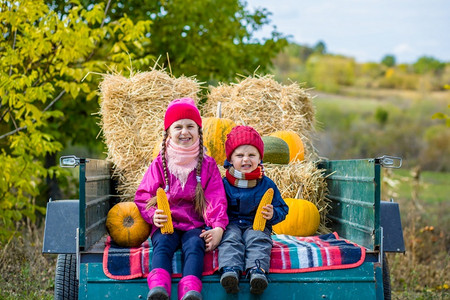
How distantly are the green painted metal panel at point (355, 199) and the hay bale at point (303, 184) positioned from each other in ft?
0.25

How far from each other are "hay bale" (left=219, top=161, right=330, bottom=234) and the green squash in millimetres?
139

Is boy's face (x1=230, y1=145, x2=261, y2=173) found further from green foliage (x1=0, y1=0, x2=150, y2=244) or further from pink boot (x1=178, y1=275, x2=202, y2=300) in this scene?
green foliage (x1=0, y1=0, x2=150, y2=244)

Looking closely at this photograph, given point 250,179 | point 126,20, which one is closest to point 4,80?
point 126,20

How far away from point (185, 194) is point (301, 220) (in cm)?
105

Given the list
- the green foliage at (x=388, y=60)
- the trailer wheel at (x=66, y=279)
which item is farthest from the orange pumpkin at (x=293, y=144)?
the green foliage at (x=388, y=60)

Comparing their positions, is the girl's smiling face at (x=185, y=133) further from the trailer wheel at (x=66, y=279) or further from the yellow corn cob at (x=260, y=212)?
the trailer wheel at (x=66, y=279)

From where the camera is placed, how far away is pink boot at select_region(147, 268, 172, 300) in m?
2.98

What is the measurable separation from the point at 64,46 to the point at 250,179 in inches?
127

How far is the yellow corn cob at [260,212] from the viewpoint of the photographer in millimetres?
3545

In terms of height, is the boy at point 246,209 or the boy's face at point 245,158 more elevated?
the boy's face at point 245,158

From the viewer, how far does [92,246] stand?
3482 millimetres

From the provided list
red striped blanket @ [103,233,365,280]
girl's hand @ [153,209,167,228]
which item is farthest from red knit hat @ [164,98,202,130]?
red striped blanket @ [103,233,365,280]

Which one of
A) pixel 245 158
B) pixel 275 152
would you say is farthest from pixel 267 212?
pixel 275 152

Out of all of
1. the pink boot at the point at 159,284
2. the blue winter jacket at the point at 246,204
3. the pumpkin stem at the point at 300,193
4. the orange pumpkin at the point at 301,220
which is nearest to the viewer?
the pink boot at the point at 159,284
